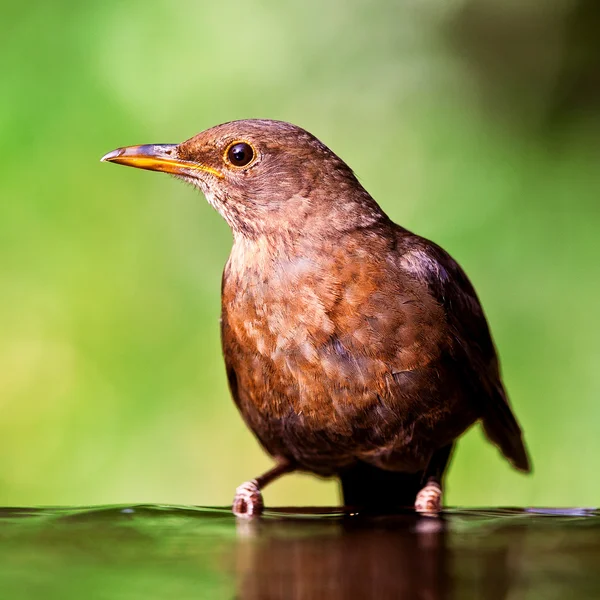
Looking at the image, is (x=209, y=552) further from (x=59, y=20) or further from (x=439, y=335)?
(x=59, y=20)

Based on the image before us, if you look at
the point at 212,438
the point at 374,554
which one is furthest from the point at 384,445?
the point at 212,438

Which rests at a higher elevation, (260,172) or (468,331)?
(260,172)

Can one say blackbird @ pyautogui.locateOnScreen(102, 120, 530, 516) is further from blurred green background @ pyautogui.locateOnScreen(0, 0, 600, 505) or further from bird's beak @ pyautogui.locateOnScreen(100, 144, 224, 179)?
blurred green background @ pyautogui.locateOnScreen(0, 0, 600, 505)

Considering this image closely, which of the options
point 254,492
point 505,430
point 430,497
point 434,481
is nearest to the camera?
point 254,492

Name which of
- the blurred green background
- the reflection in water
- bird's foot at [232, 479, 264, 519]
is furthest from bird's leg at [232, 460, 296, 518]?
the blurred green background

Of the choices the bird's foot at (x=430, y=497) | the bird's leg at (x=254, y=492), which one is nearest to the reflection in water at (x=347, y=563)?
the bird's leg at (x=254, y=492)

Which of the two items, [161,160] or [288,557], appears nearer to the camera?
[288,557]

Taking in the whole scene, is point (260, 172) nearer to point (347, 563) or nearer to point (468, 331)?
point (468, 331)

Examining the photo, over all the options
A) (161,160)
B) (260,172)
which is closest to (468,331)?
(260,172)
